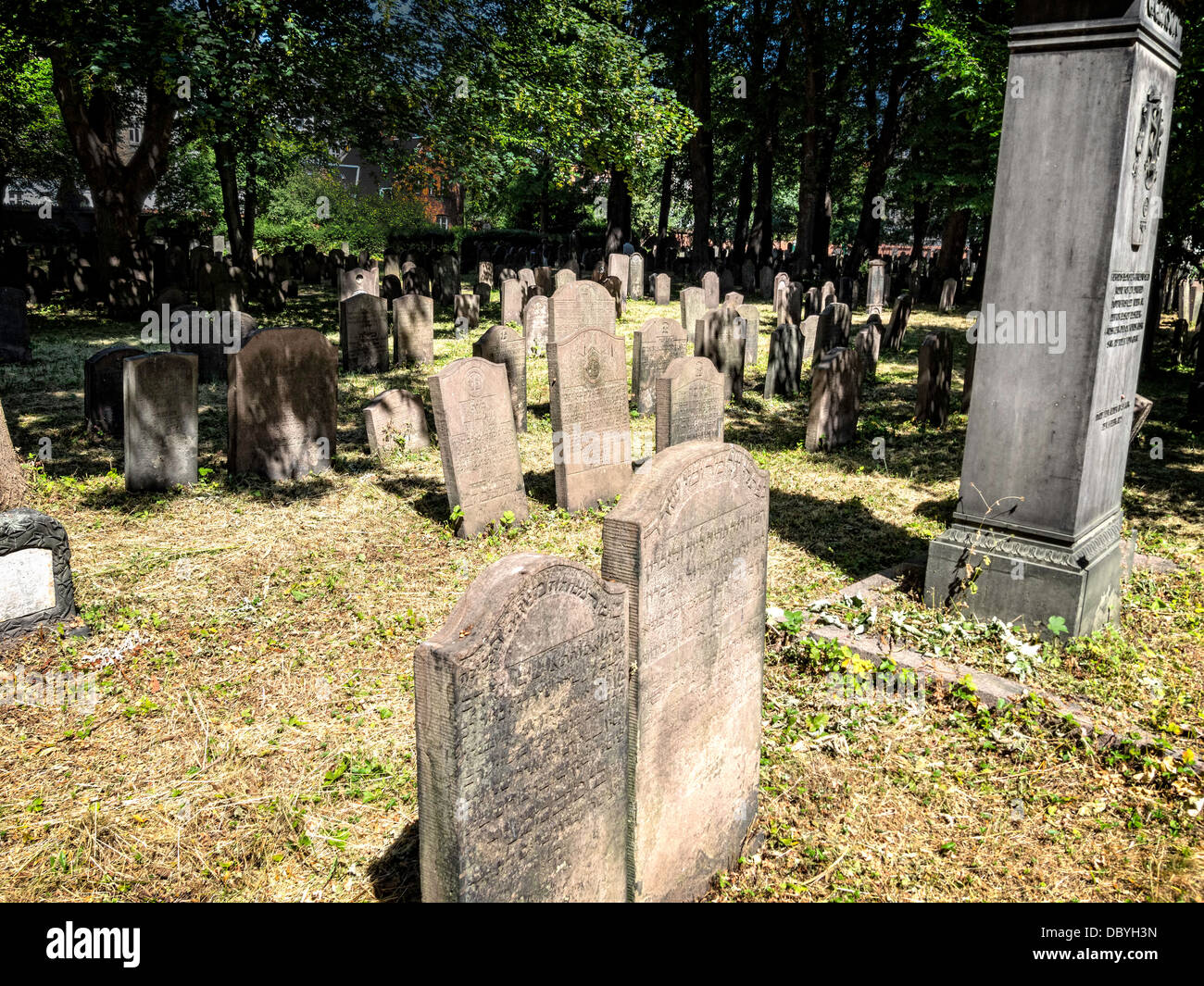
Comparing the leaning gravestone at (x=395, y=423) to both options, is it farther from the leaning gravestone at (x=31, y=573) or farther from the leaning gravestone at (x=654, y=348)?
the leaning gravestone at (x=31, y=573)

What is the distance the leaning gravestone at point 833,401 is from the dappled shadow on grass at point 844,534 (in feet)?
5.62

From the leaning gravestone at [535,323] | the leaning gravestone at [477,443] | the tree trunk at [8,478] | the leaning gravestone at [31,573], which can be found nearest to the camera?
the leaning gravestone at [31,573]

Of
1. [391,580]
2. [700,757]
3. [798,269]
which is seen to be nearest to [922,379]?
[391,580]

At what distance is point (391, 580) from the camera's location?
6398mm

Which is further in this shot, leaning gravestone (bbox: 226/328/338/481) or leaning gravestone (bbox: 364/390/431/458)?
leaning gravestone (bbox: 364/390/431/458)

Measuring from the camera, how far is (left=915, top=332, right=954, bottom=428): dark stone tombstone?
10922 mm

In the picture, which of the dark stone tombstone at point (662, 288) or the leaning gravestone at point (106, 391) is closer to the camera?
the leaning gravestone at point (106, 391)

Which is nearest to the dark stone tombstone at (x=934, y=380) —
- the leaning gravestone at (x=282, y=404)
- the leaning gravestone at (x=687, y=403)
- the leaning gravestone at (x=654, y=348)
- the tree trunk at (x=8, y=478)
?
the leaning gravestone at (x=654, y=348)

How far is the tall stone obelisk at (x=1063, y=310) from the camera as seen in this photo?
4.72 meters

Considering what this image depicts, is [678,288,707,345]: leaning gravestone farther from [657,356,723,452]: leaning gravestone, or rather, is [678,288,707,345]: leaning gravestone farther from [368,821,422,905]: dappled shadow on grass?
[368,821,422,905]: dappled shadow on grass

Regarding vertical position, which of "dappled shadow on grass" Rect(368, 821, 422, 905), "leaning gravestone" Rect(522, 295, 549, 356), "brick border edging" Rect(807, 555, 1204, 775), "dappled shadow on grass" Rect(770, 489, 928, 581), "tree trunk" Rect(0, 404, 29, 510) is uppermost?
"leaning gravestone" Rect(522, 295, 549, 356)

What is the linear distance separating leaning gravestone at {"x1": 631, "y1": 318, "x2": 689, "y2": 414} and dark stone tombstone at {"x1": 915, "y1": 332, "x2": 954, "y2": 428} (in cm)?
302

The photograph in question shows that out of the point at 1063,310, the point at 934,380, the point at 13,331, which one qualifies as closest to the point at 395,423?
the point at 934,380

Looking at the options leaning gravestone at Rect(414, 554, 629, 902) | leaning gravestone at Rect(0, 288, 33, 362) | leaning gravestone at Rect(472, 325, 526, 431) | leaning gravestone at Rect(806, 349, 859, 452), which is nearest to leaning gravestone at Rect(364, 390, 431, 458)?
leaning gravestone at Rect(472, 325, 526, 431)
